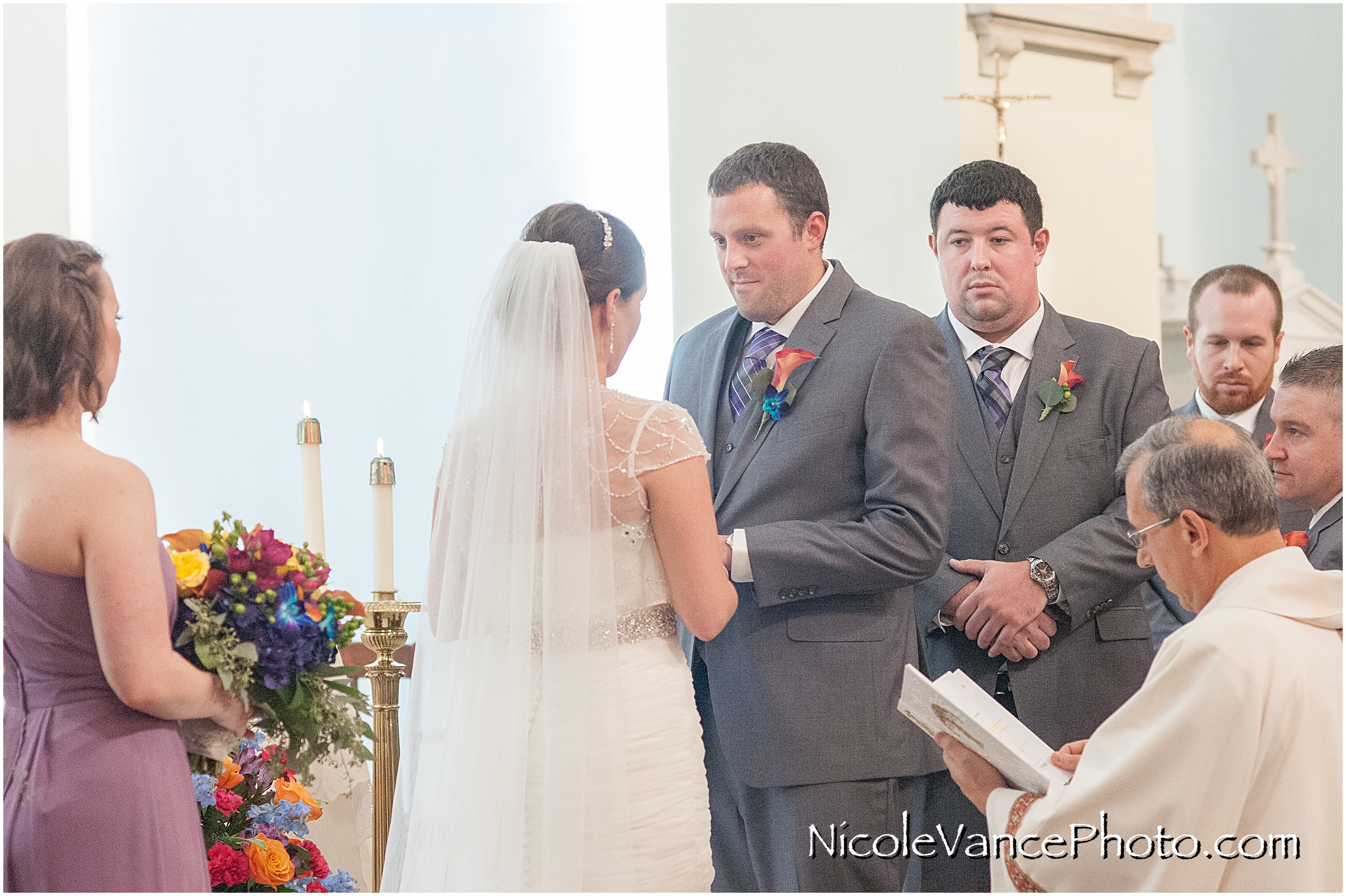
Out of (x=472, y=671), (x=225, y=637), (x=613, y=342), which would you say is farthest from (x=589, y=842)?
(x=613, y=342)

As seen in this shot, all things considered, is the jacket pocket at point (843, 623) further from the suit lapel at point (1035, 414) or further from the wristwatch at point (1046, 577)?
the suit lapel at point (1035, 414)

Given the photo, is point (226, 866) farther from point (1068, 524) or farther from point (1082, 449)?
point (1082, 449)

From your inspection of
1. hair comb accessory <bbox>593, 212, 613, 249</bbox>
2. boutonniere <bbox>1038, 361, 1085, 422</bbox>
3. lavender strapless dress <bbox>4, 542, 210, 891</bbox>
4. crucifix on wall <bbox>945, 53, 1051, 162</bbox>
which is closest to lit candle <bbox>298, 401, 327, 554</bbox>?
lavender strapless dress <bbox>4, 542, 210, 891</bbox>

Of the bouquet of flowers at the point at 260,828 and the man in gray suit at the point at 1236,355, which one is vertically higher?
the man in gray suit at the point at 1236,355

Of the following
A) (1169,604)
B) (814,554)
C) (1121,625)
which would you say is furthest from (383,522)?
(1169,604)

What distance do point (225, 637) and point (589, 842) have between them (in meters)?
0.73

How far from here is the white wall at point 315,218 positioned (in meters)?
5.11

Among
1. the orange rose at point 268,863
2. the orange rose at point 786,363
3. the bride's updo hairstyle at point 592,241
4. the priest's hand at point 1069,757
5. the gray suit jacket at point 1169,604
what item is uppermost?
the bride's updo hairstyle at point 592,241

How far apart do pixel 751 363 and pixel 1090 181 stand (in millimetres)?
3726

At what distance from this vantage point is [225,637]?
194 centimetres

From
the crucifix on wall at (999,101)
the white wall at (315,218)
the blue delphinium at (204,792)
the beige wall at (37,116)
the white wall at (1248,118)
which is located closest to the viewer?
the blue delphinium at (204,792)

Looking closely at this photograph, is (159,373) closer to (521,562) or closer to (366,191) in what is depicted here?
(366,191)

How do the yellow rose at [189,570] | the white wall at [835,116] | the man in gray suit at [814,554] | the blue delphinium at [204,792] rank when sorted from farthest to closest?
the white wall at [835,116] → the man in gray suit at [814,554] → the blue delphinium at [204,792] → the yellow rose at [189,570]

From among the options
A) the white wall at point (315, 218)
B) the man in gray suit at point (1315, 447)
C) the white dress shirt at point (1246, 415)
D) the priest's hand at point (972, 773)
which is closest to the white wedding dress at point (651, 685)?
the priest's hand at point (972, 773)
